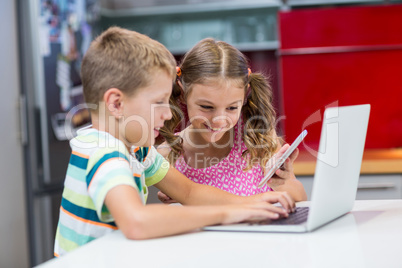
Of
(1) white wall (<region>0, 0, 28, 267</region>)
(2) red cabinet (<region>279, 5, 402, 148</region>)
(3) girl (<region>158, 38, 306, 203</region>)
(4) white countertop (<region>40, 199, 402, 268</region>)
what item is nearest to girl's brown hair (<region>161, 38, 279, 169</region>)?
(3) girl (<region>158, 38, 306, 203</region>)

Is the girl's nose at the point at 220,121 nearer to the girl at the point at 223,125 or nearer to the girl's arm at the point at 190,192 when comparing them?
the girl at the point at 223,125

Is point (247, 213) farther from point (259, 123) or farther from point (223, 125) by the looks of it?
point (259, 123)

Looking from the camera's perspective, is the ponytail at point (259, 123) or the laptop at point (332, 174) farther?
the ponytail at point (259, 123)

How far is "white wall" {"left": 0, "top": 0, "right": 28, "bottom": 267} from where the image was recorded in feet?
7.18

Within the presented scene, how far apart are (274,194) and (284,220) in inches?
5.0

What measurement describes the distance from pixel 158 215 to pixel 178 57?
2.65 metres

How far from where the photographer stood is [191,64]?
1494 millimetres

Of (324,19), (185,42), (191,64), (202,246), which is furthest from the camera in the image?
(185,42)

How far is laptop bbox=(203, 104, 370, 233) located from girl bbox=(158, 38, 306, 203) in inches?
13.9

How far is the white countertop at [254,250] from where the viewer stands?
0.70 m

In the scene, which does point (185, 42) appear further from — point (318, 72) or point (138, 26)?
point (318, 72)

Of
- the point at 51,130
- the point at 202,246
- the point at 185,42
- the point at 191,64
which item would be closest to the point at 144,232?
the point at 202,246

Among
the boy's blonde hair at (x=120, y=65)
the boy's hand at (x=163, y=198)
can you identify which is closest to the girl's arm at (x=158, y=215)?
the boy's blonde hair at (x=120, y=65)

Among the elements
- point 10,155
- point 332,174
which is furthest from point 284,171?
point 10,155
